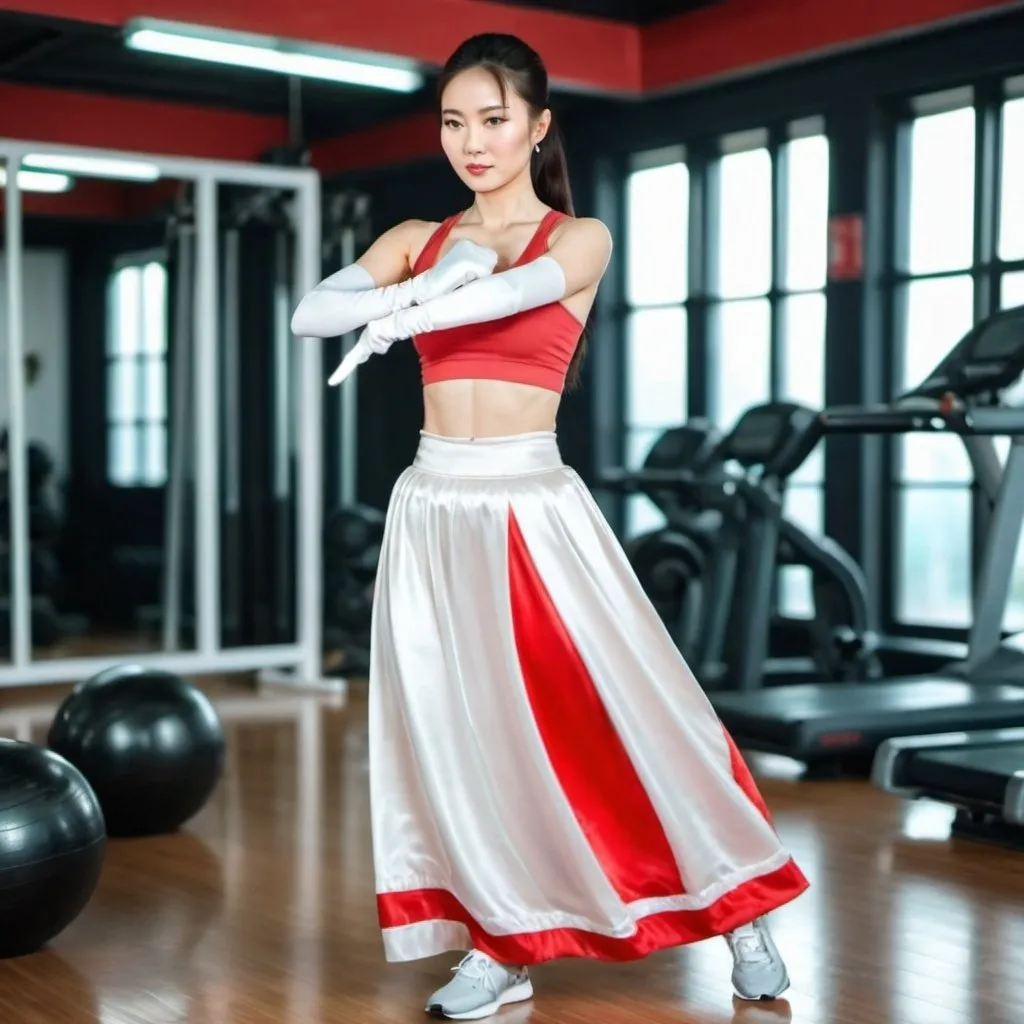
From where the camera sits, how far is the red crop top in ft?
7.63

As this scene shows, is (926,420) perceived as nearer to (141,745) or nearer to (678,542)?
(678,542)

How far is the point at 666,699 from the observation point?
236cm

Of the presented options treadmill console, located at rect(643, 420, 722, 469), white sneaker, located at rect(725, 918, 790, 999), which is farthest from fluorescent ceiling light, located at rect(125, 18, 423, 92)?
white sneaker, located at rect(725, 918, 790, 999)

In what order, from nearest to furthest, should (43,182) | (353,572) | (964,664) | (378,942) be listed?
(378,942) → (964,664) → (353,572) → (43,182)

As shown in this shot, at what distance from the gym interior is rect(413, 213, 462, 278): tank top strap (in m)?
1.15

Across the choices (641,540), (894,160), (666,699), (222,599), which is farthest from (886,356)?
(666,699)

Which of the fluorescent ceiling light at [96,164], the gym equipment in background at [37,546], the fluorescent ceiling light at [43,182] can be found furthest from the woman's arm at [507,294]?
the fluorescent ceiling light at [43,182]

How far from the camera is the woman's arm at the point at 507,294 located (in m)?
2.15

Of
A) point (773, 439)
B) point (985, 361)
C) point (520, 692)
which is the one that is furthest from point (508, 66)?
point (773, 439)

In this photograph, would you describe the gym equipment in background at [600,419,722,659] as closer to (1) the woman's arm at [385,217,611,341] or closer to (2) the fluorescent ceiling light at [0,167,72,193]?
(1) the woman's arm at [385,217,611,341]

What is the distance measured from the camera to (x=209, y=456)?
6.23m

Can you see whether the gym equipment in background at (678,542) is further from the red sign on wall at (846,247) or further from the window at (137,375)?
the window at (137,375)

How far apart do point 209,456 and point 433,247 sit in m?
3.97

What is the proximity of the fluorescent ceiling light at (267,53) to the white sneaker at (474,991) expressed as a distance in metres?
4.05
